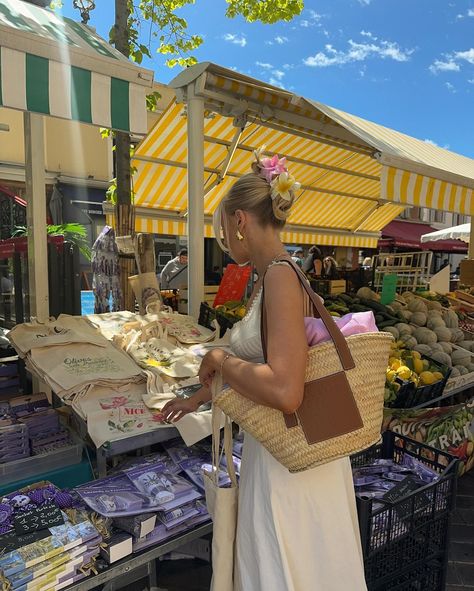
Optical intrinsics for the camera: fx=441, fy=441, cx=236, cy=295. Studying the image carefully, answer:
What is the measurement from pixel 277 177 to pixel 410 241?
19.6 m

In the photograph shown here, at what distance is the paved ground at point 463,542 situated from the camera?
2.61 meters

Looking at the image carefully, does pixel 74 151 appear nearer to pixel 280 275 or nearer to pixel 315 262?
pixel 315 262

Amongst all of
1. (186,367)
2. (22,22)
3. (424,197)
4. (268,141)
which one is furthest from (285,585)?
(268,141)

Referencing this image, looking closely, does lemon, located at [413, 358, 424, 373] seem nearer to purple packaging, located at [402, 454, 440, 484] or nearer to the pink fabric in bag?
purple packaging, located at [402, 454, 440, 484]

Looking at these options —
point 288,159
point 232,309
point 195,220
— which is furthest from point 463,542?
point 288,159

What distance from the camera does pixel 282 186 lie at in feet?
4.30

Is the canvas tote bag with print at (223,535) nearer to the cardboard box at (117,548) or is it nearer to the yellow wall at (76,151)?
the cardboard box at (117,548)

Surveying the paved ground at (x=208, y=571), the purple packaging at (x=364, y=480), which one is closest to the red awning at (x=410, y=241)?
the paved ground at (x=208, y=571)

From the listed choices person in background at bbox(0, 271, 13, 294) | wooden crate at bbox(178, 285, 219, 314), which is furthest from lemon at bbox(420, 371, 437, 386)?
person in background at bbox(0, 271, 13, 294)

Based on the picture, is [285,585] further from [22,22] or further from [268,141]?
[268,141]

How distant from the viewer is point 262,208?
4.41ft

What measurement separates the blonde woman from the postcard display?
1.68ft

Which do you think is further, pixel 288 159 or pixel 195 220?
pixel 288 159

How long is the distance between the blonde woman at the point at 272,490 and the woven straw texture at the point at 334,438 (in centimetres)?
9
